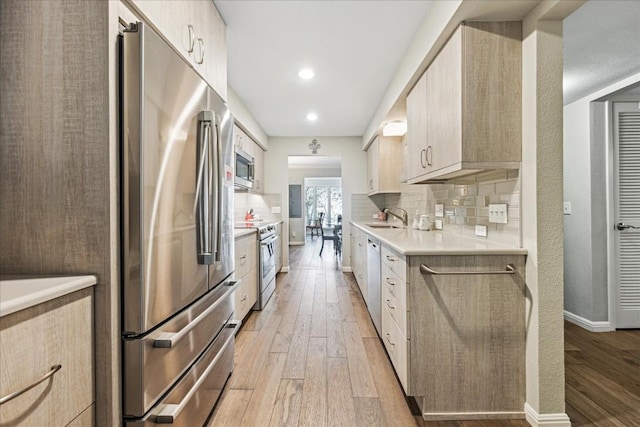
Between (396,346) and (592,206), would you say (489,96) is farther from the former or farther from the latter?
(592,206)

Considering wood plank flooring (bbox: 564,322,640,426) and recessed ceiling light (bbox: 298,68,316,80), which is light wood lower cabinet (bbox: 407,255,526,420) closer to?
wood plank flooring (bbox: 564,322,640,426)

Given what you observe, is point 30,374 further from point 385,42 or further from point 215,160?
point 385,42

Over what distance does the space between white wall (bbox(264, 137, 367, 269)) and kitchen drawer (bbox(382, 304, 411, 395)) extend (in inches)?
128

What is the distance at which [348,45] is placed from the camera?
8.20 feet

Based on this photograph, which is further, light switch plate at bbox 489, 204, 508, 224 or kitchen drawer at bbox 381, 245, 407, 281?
light switch plate at bbox 489, 204, 508, 224

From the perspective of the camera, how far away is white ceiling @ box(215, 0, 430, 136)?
6.76 feet

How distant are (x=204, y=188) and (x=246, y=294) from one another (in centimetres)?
182

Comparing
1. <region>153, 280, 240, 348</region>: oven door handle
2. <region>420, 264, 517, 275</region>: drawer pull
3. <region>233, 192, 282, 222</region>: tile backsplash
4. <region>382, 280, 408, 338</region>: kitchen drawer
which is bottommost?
<region>382, 280, 408, 338</region>: kitchen drawer

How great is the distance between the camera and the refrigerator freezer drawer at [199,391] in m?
1.18

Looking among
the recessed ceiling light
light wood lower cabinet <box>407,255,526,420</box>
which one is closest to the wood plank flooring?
light wood lower cabinet <box>407,255,526,420</box>

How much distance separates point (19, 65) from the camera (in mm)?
1003

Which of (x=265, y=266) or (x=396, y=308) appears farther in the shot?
(x=265, y=266)

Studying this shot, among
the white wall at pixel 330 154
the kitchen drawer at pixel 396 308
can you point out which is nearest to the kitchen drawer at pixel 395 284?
the kitchen drawer at pixel 396 308

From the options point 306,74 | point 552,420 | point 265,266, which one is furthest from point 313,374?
point 306,74
